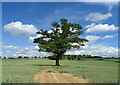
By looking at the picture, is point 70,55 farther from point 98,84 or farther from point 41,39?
point 98,84

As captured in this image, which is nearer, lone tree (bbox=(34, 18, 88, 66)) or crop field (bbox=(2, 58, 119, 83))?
crop field (bbox=(2, 58, 119, 83))

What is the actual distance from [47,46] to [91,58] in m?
93.6

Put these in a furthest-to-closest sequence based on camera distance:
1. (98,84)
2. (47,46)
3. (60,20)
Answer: (60,20) < (47,46) < (98,84)

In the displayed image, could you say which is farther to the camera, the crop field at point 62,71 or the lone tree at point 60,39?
the lone tree at point 60,39

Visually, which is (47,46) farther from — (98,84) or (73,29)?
(98,84)

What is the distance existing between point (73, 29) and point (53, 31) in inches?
252

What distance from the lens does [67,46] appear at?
227 ft

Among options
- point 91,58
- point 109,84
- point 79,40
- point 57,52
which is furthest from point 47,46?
point 91,58

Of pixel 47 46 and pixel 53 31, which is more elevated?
pixel 53 31

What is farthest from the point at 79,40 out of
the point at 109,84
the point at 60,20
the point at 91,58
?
the point at 91,58

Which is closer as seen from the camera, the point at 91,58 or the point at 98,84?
the point at 98,84

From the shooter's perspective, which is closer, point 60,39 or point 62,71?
point 62,71

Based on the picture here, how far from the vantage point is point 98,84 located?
840 inches

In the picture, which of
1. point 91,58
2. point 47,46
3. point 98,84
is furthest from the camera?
point 91,58
